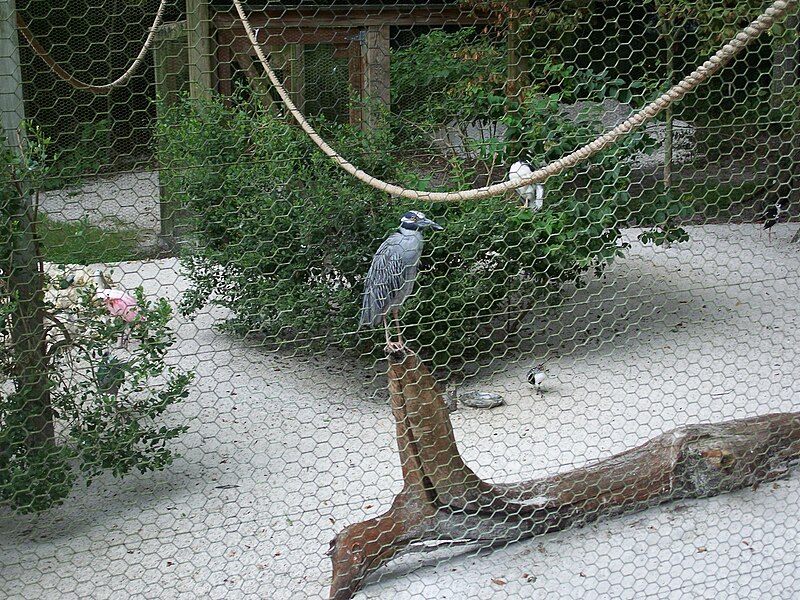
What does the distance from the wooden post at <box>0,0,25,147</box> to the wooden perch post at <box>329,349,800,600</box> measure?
1.13 metres

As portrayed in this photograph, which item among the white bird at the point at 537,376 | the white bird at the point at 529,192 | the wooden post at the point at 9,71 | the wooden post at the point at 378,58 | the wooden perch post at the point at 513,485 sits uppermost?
the wooden post at the point at 9,71

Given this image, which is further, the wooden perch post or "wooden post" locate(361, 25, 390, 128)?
"wooden post" locate(361, 25, 390, 128)

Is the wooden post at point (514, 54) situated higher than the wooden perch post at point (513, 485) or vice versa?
the wooden post at point (514, 54)

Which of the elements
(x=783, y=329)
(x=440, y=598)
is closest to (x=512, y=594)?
(x=440, y=598)

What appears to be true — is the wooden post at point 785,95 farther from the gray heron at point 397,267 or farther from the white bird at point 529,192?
the gray heron at point 397,267

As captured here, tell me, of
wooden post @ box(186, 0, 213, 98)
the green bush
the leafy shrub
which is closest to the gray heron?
the green bush

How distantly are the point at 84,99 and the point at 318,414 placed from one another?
9.69ft

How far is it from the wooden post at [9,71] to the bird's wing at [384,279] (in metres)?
1.13

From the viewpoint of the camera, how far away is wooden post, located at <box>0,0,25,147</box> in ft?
6.90

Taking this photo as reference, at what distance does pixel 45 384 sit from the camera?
238 cm

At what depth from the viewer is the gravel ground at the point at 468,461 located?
225cm

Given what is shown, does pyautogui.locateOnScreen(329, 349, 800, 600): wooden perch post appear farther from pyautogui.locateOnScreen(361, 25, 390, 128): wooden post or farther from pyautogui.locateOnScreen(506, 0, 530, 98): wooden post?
pyautogui.locateOnScreen(361, 25, 390, 128): wooden post

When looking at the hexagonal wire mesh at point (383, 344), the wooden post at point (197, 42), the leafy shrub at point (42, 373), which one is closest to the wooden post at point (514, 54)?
the hexagonal wire mesh at point (383, 344)

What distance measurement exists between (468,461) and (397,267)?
652 millimetres
